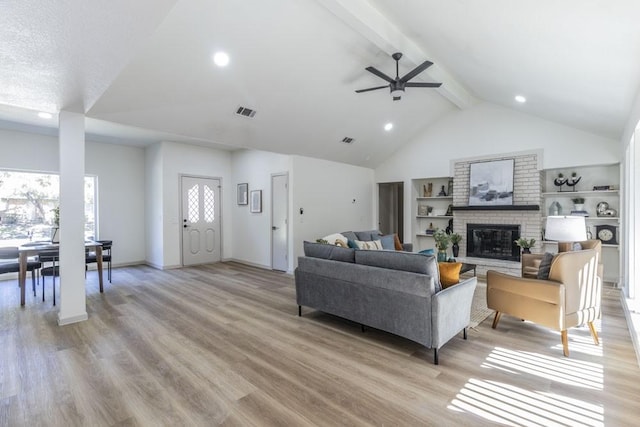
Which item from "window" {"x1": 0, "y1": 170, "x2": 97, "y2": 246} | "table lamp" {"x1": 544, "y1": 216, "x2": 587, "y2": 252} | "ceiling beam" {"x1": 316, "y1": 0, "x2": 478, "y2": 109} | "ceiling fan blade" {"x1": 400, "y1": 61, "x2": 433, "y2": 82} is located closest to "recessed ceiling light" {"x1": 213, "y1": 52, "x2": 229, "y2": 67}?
"ceiling beam" {"x1": 316, "y1": 0, "x2": 478, "y2": 109}

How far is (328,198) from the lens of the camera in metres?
6.99

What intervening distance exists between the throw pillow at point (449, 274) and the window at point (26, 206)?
662 cm

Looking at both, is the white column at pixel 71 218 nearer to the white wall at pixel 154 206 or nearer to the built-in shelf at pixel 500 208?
the white wall at pixel 154 206

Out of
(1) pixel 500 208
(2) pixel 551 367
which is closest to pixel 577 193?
(1) pixel 500 208

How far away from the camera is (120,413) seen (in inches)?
79.3

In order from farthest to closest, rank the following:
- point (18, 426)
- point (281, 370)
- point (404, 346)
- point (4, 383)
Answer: point (404, 346) < point (281, 370) < point (4, 383) < point (18, 426)

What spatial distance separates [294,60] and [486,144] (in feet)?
14.8

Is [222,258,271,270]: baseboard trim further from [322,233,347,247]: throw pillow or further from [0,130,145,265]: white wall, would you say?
[322,233,347,247]: throw pillow

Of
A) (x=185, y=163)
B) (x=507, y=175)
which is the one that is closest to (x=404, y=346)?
(x=507, y=175)

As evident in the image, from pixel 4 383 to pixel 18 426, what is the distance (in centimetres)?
73

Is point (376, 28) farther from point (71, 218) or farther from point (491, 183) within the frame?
point (491, 183)

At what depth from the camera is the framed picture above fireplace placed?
6.06 metres

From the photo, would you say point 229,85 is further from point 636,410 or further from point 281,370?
point 636,410

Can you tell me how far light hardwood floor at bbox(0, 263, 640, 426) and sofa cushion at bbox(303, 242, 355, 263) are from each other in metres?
0.77
